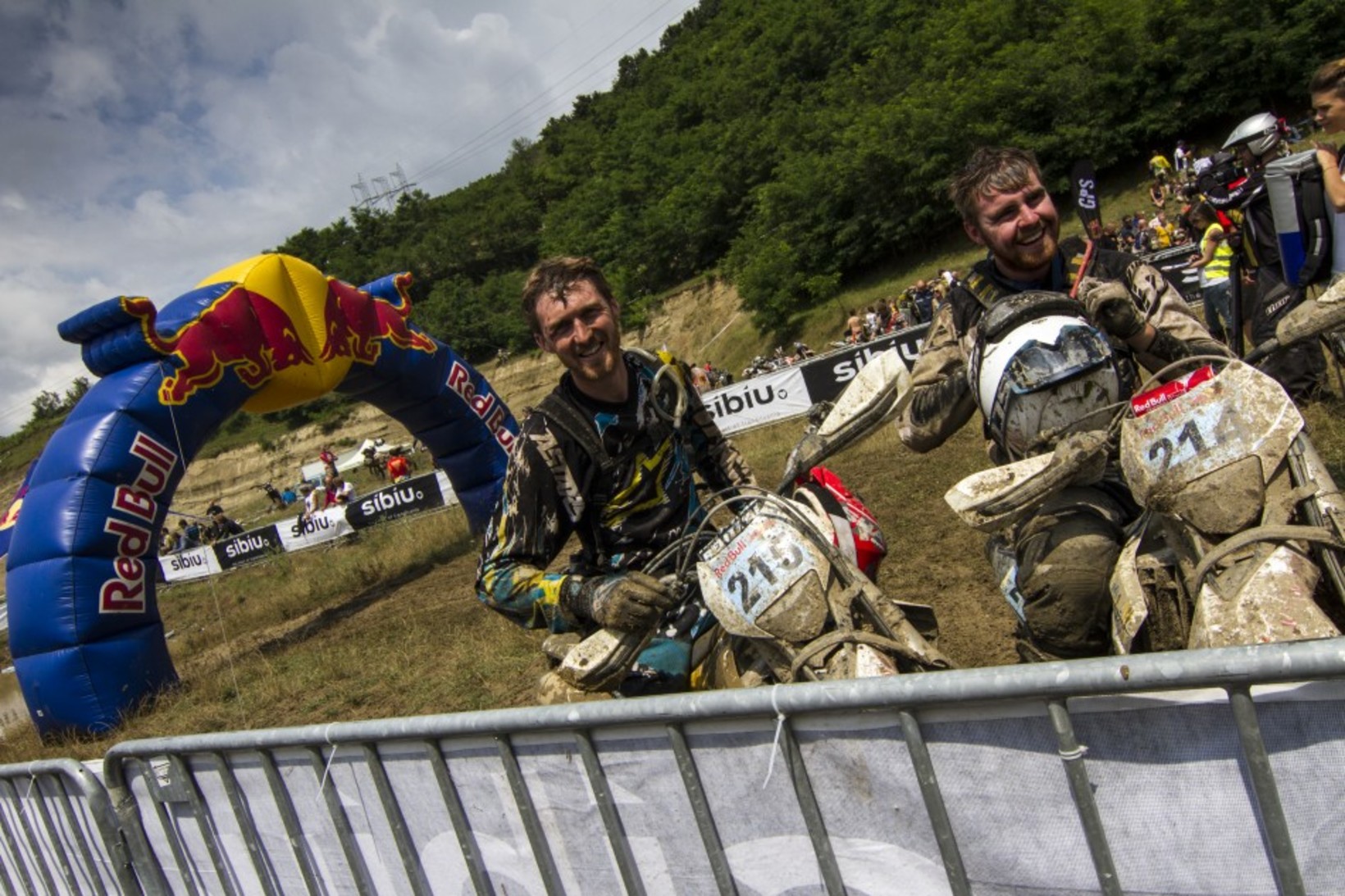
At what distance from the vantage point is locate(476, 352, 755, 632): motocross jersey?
9.52 ft

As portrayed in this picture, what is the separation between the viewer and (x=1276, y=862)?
1418 mm

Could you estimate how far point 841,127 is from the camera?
39625 mm

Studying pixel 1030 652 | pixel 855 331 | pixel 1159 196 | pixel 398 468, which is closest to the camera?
pixel 1030 652

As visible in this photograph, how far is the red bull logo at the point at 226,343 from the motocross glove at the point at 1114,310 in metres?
9.40

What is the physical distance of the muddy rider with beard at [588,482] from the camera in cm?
284

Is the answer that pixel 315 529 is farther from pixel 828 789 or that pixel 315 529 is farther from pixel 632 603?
pixel 828 789

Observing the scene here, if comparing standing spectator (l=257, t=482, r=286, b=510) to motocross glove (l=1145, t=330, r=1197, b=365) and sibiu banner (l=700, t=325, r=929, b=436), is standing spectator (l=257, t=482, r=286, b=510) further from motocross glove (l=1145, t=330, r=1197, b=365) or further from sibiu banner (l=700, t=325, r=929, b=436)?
motocross glove (l=1145, t=330, r=1197, b=365)

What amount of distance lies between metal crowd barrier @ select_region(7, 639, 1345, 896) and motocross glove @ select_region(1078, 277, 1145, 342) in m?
1.25

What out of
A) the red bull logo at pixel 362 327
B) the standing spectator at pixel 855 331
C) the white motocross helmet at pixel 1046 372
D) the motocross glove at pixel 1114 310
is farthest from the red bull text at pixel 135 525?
the standing spectator at pixel 855 331

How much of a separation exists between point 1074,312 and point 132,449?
9.15 meters

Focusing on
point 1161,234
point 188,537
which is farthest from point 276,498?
point 1161,234

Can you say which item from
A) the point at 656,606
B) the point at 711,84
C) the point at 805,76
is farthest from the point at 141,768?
the point at 711,84

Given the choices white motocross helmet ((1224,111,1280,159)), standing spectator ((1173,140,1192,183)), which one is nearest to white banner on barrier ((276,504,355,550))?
white motocross helmet ((1224,111,1280,159))

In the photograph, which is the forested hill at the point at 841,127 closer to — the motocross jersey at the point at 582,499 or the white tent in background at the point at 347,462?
the white tent in background at the point at 347,462
